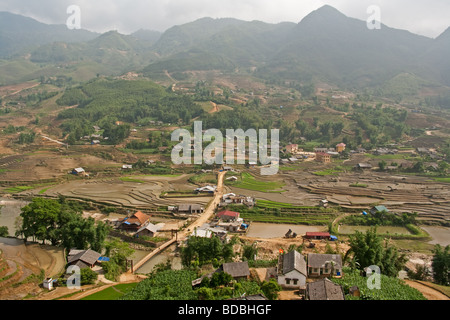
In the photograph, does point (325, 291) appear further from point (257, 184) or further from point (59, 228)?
point (257, 184)

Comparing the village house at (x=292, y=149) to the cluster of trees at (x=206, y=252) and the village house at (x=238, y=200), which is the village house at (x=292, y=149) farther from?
the cluster of trees at (x=206, y=252)

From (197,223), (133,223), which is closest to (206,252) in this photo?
(197,223)

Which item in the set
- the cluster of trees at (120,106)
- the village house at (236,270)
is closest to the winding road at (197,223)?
the village house at (236,270)

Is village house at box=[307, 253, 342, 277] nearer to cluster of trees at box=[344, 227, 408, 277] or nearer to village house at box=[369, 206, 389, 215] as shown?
cluster of trees at box=[344, 227, 408, 277]

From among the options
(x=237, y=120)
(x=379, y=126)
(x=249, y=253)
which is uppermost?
(x=237, y=120)

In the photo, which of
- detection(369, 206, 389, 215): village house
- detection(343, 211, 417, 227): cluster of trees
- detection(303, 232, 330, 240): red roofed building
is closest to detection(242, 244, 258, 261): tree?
detection(303, 232, 330, 240): red roofed building

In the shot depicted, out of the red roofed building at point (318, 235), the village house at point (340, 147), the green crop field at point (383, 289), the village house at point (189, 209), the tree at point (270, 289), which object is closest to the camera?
the green crop field at point (383, 289)
